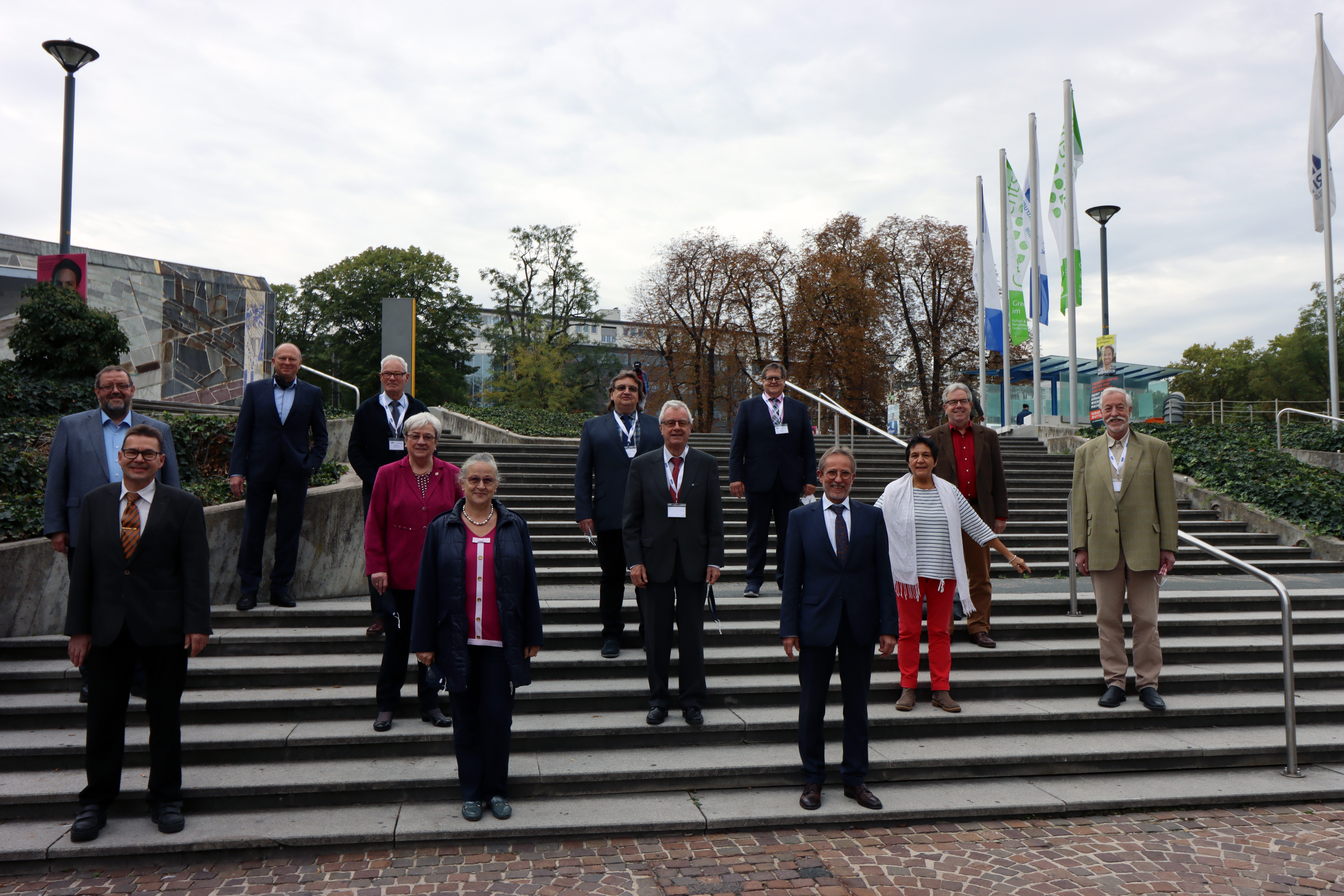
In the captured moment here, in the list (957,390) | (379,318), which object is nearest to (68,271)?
(957,390)

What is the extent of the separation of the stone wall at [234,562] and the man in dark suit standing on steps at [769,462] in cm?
298

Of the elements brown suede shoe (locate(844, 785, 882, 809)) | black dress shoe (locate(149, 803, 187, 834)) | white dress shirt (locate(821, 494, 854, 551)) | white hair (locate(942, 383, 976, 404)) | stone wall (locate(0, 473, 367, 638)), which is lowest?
brown suede shoe (locate(844, 785, 882, 809))

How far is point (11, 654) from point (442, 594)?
319 centimetres

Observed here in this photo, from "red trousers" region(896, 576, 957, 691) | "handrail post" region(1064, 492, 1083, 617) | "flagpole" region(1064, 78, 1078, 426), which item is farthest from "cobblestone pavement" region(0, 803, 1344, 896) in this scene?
"flagpole" region(1064, 78, 1078, 426)

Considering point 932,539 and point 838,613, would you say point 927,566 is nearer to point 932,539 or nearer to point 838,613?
point 932,539

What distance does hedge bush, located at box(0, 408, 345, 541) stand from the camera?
5.72m

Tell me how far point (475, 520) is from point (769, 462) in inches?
126

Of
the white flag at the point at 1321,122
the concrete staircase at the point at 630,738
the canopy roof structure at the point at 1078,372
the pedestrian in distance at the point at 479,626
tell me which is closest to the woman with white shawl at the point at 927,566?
the concrete staircase at the point at 630,738

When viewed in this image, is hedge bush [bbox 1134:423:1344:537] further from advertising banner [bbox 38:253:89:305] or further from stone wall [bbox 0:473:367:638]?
advertising banner [bbox 38:253:89:305]

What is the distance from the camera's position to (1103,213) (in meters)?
21.3

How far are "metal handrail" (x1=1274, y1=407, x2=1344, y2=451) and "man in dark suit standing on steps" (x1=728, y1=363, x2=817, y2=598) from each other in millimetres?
9851

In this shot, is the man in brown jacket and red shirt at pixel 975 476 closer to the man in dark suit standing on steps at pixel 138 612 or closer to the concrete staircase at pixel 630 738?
the concrete staircase at pixel 630 738

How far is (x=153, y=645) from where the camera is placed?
3.80 metres

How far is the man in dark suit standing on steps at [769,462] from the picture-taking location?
6711mm
